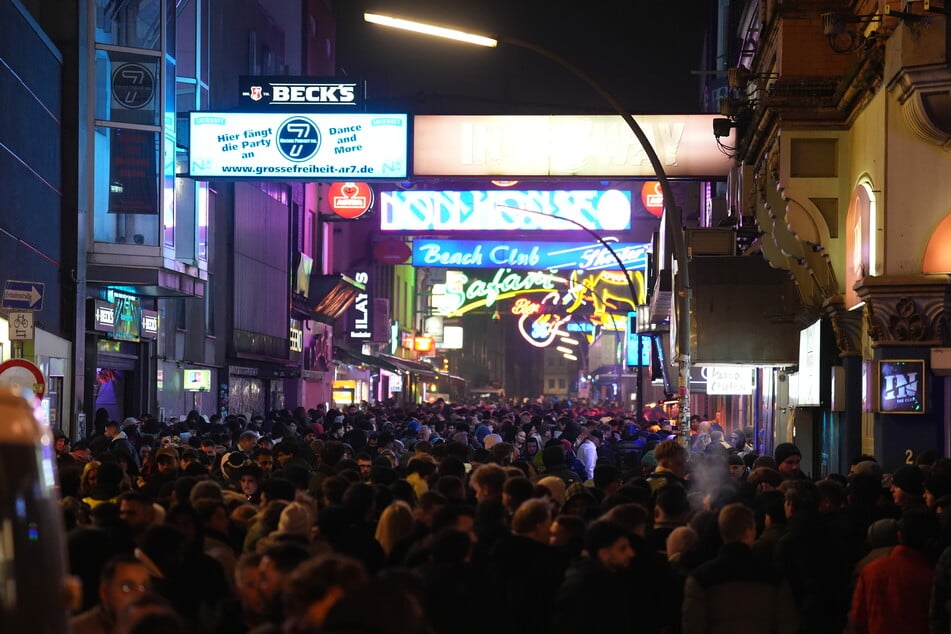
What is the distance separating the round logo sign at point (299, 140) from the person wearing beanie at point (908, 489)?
64.0ft

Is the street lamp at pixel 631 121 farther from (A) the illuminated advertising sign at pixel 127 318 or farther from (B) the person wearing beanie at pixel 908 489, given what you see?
(A) the illuminated advertising sign at pixel 127 318

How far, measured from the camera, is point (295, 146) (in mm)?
29797

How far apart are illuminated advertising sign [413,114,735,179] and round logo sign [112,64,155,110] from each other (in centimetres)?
574

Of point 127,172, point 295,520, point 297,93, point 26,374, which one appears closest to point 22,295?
point 26,374

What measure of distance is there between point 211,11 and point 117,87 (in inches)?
420

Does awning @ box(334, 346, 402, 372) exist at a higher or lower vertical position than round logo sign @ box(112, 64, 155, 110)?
lower

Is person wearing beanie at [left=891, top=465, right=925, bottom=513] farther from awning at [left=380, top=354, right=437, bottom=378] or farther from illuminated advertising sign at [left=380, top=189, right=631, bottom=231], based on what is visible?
awning at [left=380, top=354, right=437, bottom=378]

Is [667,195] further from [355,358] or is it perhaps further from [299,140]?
[355,358]

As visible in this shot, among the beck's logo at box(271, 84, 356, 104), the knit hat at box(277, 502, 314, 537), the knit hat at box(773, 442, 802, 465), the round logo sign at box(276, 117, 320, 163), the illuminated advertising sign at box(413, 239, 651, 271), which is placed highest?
the beck's logo at box(271, 84, 356, 104)

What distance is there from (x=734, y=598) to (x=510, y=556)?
3.98 ft

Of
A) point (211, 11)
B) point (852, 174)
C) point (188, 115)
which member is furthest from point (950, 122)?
point (211, 11)

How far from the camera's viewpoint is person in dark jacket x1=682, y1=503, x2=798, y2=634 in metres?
7.84

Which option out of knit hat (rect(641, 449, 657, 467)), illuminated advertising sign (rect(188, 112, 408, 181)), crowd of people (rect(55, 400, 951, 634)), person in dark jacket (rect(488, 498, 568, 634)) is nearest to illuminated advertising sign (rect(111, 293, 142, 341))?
illuminated advertising sign (rect(188, 112, 408, 181))

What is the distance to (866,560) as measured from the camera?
9.91 meters
